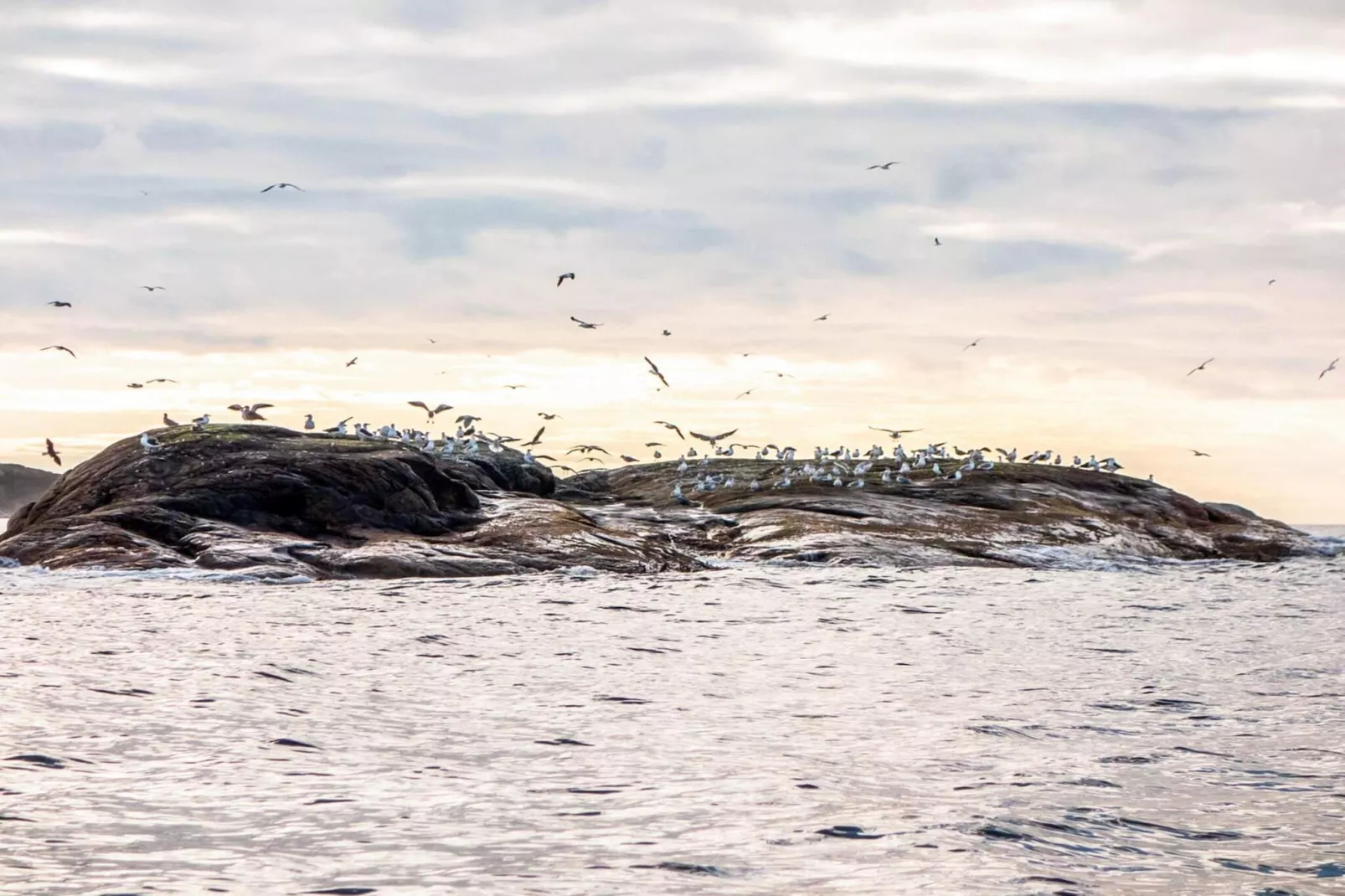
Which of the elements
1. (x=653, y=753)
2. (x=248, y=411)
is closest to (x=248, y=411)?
(x=248, y=411)

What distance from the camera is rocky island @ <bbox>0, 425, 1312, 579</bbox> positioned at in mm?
37250

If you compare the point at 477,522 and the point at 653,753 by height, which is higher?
the point at 477,522

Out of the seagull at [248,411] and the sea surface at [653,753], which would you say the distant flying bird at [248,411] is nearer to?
the seagull at [248,411]

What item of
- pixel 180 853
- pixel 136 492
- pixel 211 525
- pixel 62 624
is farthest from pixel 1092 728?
pixel 136 492

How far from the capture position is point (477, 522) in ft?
145

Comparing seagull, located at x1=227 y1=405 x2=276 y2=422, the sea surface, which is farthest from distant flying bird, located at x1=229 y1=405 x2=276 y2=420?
the sea surface

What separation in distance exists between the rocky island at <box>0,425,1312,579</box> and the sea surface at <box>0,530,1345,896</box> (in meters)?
9.66

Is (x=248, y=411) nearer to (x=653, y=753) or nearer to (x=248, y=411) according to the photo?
(x=248, y=411)

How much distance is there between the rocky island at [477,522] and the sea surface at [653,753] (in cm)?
966

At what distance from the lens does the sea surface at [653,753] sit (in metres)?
9.20

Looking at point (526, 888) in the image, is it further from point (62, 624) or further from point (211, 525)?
point (211, 525)

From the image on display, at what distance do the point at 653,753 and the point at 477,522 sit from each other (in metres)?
31.2

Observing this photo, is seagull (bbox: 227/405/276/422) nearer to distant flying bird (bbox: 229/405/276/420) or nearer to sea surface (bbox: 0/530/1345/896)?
distant flying bird (bbox: 229/405/276/420)

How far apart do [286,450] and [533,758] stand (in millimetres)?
34212
